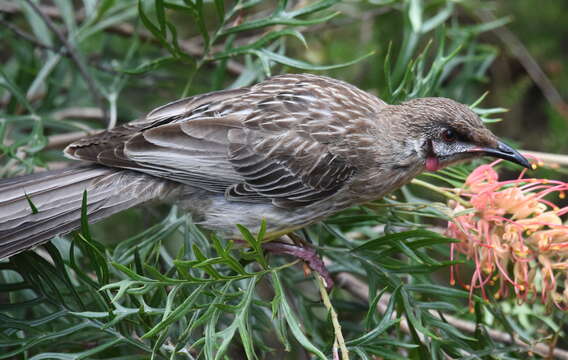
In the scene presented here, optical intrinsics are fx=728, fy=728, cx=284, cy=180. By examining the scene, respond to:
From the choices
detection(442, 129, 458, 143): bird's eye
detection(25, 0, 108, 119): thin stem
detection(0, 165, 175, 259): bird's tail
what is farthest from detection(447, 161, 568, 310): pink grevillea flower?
detection(25, 0, 108, 119): thin stem

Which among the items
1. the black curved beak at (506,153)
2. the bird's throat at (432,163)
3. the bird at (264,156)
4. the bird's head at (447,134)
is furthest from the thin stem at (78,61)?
the black curved beak at (506,153)

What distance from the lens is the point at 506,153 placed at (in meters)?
2.85

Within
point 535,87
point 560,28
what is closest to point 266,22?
point 560,28

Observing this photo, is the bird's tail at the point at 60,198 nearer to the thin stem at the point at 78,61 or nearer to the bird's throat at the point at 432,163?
the thin stem at the point at 78,61

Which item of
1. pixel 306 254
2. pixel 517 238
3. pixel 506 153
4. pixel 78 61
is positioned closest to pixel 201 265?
pixel 306 254

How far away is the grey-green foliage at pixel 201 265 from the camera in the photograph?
245cm

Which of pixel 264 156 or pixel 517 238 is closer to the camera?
pixel 517 238

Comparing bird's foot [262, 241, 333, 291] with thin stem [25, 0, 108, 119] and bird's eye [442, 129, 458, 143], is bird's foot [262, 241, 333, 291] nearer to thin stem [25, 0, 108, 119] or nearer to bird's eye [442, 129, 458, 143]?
bird's eye [442, 129, 458, 143]

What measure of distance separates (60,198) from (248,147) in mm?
792

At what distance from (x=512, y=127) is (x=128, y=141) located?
3.23 meters

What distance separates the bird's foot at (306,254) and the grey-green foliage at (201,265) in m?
0.04

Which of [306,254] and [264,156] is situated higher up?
[264,156]

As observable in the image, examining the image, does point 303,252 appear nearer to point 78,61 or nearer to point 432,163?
point 432,163

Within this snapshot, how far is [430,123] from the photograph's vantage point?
2.98 m
